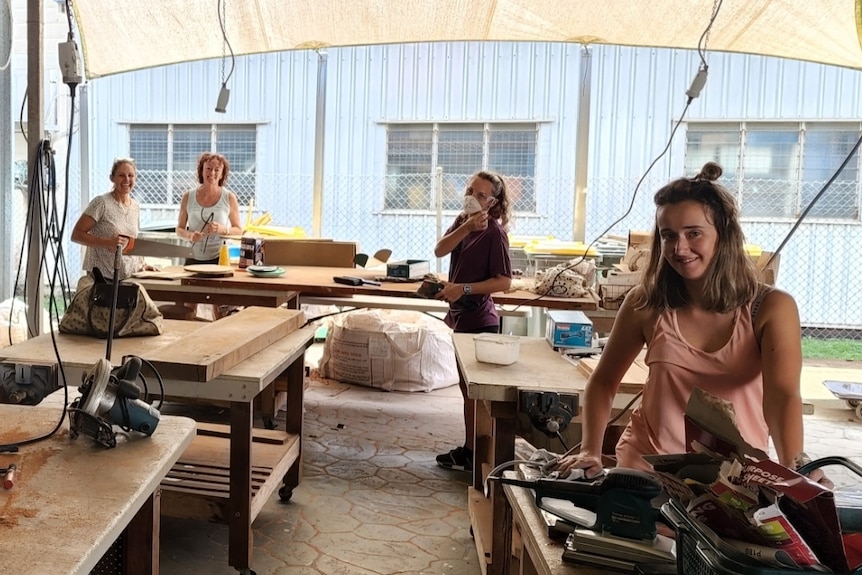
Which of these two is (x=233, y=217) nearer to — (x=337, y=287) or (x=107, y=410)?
(x=337, y=287)

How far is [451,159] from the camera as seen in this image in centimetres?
806

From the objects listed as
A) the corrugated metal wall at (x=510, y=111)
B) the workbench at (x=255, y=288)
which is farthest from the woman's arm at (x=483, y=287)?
the corrugated metal wall at (x=510, y=111)

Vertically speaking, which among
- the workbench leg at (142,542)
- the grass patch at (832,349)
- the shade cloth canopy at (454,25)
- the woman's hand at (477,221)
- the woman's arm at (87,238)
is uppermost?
the shade cloth canopy at (454,25)

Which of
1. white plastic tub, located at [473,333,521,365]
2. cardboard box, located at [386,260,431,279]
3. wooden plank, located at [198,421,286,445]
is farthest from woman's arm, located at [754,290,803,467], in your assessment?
cardboard box, located at [386,260,431,279]

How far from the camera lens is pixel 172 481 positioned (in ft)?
8.27

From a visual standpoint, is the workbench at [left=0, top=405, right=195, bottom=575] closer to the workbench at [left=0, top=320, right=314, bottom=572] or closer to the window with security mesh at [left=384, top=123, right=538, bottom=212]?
the workbench at [left=0, top=320, right=314, bottom=572]

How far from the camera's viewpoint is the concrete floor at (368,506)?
2619mm

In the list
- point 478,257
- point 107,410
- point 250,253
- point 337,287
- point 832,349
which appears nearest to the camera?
point 107,410

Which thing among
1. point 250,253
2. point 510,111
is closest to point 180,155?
point 510,111

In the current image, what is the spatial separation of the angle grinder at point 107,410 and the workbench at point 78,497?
0.09 ft

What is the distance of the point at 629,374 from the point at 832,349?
6.26 m

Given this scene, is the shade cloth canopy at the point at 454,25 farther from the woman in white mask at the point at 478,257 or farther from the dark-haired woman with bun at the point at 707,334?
the dark-haired woman with bun at the point at 707,334

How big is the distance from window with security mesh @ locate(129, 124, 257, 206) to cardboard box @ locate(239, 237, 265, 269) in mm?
3746

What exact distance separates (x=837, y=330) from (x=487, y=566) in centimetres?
700
